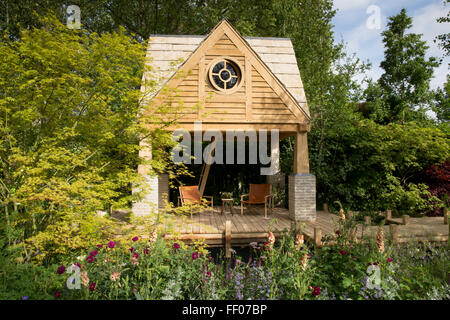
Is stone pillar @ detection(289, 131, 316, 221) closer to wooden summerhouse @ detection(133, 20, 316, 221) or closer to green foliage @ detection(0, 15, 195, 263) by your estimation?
wooden summerhouse @ detection(133, 20, 316, 221)

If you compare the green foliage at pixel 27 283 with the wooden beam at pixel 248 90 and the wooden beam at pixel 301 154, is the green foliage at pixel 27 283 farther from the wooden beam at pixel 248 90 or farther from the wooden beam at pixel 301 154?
the wooden beam at pixel 301 154

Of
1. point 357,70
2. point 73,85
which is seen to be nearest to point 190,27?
point 357,70

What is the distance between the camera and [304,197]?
22.9 feet

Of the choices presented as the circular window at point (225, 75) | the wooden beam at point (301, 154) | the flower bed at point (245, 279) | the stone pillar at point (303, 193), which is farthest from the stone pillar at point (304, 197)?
the flower bed at point (245, 279)

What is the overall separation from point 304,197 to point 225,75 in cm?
393

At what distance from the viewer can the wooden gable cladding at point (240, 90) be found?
22.4 feet

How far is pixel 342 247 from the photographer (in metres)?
2.89

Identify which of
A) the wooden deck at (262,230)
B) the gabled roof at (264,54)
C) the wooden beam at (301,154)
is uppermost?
the gabled roof at (264,54)

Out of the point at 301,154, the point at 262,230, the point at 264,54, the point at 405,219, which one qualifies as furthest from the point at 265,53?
→ the point at 405,219

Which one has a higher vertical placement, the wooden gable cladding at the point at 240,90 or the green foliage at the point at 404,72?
the green foliage at the point at 404,72

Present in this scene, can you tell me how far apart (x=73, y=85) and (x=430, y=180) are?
35.5ft

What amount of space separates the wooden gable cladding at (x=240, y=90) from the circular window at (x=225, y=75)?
113mm

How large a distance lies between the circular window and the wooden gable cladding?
11cm

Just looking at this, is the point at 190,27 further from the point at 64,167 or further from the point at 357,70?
the point at 64,167
